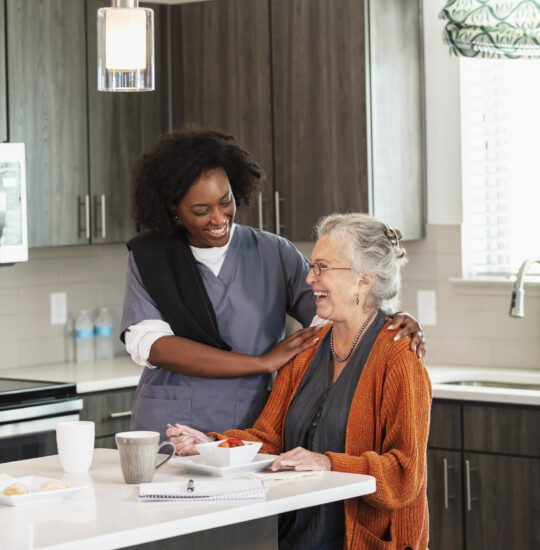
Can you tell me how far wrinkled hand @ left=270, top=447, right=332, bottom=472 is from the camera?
2.55 m

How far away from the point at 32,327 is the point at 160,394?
6.12ft

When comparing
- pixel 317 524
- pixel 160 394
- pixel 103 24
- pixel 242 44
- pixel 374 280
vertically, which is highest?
Result: pixel 242 44

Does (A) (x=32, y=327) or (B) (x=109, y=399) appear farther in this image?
(A) (x=32, y=327)

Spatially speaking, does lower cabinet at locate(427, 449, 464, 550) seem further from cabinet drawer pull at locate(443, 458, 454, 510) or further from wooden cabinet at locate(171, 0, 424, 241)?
wooden cabinet at locate(171, 0, 424, 241)

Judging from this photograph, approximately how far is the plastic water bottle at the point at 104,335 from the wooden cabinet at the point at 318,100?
30.9 inches

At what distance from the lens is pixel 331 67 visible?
4.64m

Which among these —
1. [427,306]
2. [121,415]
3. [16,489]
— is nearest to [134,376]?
[121,415]

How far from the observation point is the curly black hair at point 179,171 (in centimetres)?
319

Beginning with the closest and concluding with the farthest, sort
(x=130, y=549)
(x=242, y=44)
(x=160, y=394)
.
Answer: (x=130, y=549)
(x=160, y=394)
(x=242, y=44)

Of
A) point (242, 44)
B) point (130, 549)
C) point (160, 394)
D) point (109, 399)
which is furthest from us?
point (242, 44)

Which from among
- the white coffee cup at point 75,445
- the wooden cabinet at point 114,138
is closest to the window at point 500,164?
the wooden cabinet at point 114,138

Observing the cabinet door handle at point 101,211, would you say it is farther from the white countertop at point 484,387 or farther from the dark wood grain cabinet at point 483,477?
the dark wood grain cabinet at point 483,477

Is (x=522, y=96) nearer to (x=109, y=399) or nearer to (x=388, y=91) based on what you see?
(x=388, y=91)

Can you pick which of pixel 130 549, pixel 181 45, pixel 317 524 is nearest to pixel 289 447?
pixel 317 524
